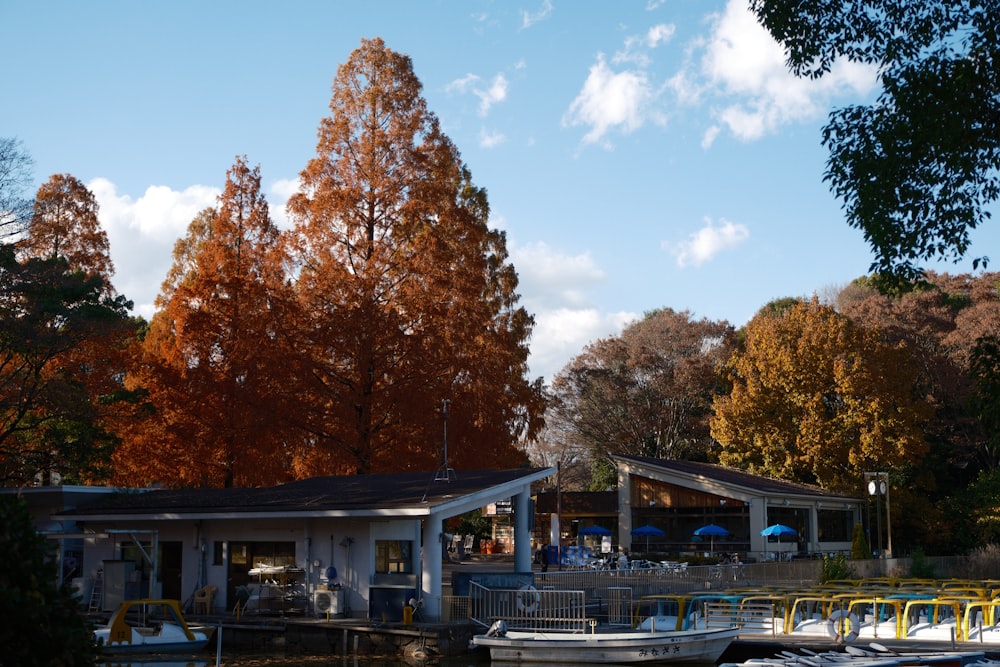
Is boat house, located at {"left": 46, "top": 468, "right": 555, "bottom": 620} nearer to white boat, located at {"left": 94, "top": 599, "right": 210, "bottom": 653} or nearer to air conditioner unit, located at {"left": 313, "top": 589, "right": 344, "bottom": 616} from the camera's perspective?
air conditioner unit, located at {"left": 313, "top": 589, "right": 344, "bottom": 616}

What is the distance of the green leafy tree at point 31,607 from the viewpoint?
6977mm

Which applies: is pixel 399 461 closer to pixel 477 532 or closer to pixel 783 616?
pixel 783 616

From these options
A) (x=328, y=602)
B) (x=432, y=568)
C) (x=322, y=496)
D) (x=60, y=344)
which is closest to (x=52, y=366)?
(x=60, y=344)

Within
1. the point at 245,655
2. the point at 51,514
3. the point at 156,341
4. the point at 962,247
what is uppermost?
the point at 156,341

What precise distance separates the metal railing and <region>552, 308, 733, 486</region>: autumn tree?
130ft

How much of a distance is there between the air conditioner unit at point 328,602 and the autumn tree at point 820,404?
3091cm

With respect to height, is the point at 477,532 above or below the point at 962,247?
below

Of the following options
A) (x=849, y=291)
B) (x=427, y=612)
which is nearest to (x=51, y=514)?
(x=427, y=612)

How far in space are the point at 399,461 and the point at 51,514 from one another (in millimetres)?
11441

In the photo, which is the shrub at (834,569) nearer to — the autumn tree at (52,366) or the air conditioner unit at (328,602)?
the air conditioner unit at (328,602)

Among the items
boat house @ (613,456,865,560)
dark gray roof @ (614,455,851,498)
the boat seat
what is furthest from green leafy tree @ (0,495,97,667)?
boat house @ (613,456,865,560)

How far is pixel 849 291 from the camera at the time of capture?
242ft

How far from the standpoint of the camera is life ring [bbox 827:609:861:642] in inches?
882

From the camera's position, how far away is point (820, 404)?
166 feet
